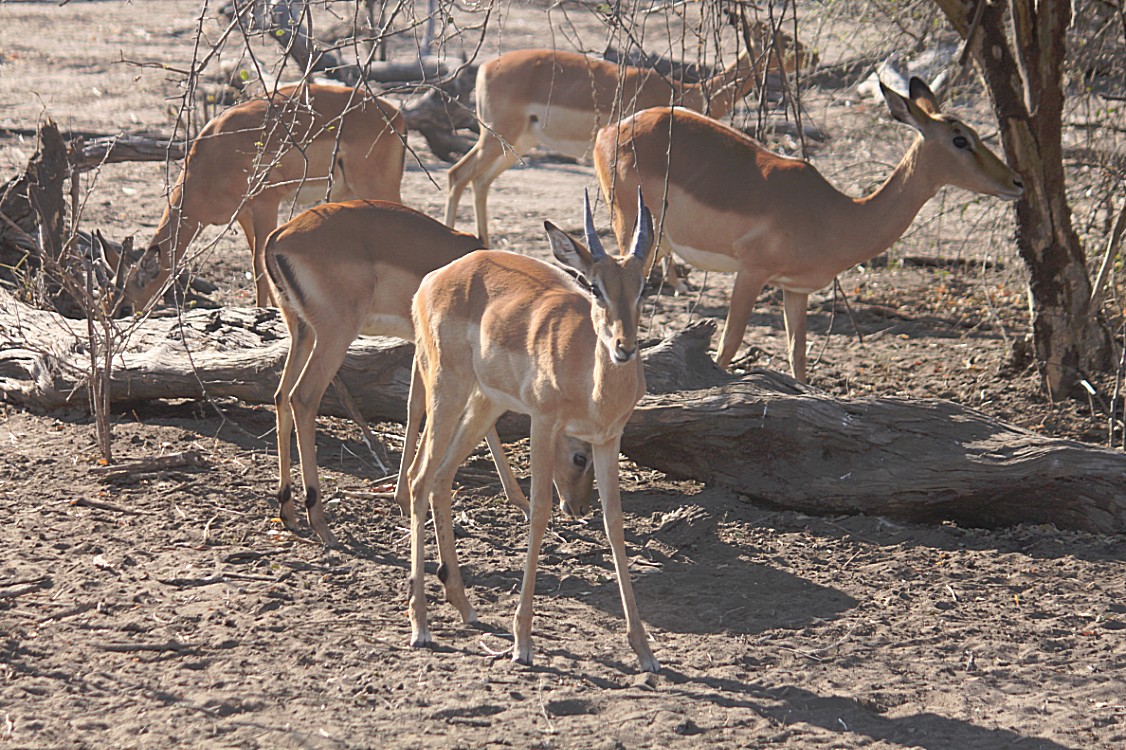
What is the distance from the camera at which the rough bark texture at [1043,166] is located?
21.9 feet

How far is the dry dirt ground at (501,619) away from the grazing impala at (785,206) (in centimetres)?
126

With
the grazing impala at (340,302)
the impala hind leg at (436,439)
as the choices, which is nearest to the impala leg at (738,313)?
the grazing impala at (340,302)

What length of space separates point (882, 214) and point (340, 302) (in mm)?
3207

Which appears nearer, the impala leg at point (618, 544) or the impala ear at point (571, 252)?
the impala ear at point (571, 252)

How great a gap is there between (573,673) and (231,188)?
5.00 m

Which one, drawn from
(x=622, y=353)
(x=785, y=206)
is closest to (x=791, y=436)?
(x=785, y=206)

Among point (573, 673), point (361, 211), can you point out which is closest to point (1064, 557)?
point (573, 673)

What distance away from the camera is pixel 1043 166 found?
271 inches

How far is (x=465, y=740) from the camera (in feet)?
12.7

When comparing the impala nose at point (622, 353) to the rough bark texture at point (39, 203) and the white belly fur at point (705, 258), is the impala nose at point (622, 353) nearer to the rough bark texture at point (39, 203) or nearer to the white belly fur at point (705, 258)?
the white belly fur at point (705, 258)

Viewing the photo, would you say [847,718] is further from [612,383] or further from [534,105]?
[534,105]

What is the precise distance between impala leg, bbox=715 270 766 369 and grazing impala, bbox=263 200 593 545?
175cm

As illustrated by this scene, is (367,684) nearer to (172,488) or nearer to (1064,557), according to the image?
(172,488)

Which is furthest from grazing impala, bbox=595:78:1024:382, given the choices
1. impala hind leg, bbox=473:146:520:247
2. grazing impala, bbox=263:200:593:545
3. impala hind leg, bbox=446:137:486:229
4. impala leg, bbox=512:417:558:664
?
impala hind leg, bbox=446:137:486:229
